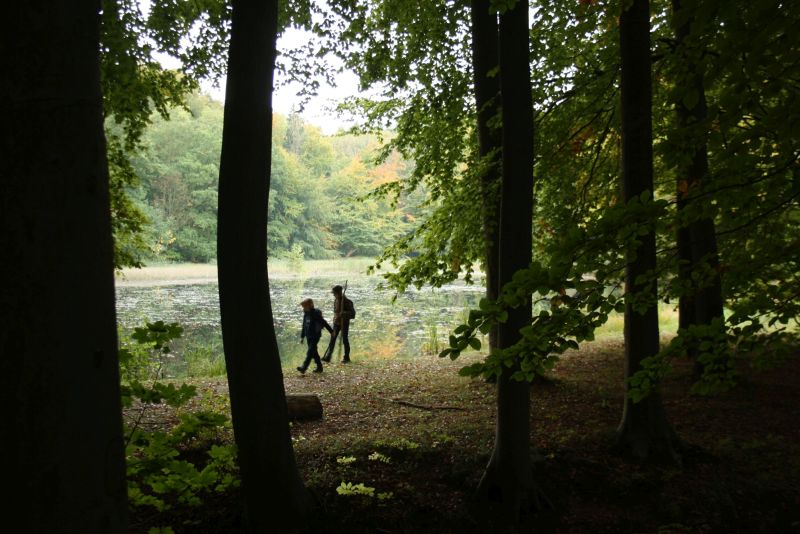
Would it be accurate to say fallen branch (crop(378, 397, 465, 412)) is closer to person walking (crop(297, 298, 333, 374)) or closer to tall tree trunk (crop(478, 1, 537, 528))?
tall tree trunk (crop(478, 1, 537, 528))

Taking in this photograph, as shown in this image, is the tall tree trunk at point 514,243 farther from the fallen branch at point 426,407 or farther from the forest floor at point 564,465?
the fallen branch at point 426,407

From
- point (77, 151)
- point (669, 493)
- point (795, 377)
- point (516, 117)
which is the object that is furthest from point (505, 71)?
point (795, 377)

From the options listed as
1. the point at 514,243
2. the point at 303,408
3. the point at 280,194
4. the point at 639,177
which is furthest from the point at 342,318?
the point at 280,194

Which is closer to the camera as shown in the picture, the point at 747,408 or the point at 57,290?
the point at 57,290

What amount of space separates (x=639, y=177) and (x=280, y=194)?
4266 centimetres

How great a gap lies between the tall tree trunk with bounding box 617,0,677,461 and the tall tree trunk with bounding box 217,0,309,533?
3360mm

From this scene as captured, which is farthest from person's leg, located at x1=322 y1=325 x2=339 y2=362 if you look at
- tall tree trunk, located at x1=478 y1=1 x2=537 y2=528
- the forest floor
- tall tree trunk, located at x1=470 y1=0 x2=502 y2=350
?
tall tree trunk, located at x1=478 y1=1 x2=537 y2=528

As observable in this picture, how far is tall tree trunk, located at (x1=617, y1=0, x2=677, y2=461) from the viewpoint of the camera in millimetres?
4938

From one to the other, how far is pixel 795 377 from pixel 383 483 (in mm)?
Result: 7104

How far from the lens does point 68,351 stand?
1143mm

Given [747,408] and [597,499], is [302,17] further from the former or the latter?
[747,408]

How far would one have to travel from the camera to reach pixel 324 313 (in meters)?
20.3

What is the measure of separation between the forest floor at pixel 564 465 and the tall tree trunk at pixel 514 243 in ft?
0.86

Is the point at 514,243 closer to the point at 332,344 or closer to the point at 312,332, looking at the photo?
the point at 312,332
